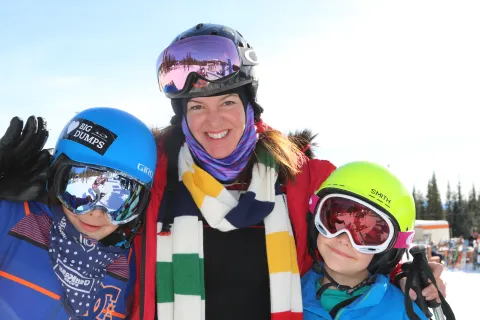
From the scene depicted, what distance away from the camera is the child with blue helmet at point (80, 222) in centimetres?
209

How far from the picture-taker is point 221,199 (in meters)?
2.58

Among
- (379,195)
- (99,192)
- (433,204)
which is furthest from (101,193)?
(433,204)

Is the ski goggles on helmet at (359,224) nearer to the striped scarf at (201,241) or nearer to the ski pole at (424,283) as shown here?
the ski pole at (424,283)

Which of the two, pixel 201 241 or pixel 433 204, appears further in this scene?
pixel 433 204

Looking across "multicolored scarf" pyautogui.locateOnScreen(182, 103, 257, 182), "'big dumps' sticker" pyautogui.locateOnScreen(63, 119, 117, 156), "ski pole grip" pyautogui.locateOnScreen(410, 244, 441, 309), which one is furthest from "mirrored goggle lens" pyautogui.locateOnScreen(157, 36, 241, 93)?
"ski pole grip" pyautogui.locateOnScreen(410, 244, 441, 309)

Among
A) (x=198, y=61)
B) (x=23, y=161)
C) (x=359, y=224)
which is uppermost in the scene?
(x=198, y=61)

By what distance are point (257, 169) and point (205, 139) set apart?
38cm

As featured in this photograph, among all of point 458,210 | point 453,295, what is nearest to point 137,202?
point 453,295

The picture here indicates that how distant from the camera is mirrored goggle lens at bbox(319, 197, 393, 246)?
2.61 m

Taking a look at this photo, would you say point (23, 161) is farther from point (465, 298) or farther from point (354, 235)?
point (465, 298)

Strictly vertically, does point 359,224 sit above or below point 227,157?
below

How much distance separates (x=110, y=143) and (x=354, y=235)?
1.52 m

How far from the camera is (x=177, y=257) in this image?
8.23 feet

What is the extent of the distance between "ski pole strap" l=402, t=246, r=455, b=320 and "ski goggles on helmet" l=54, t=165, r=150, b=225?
1.54 m
